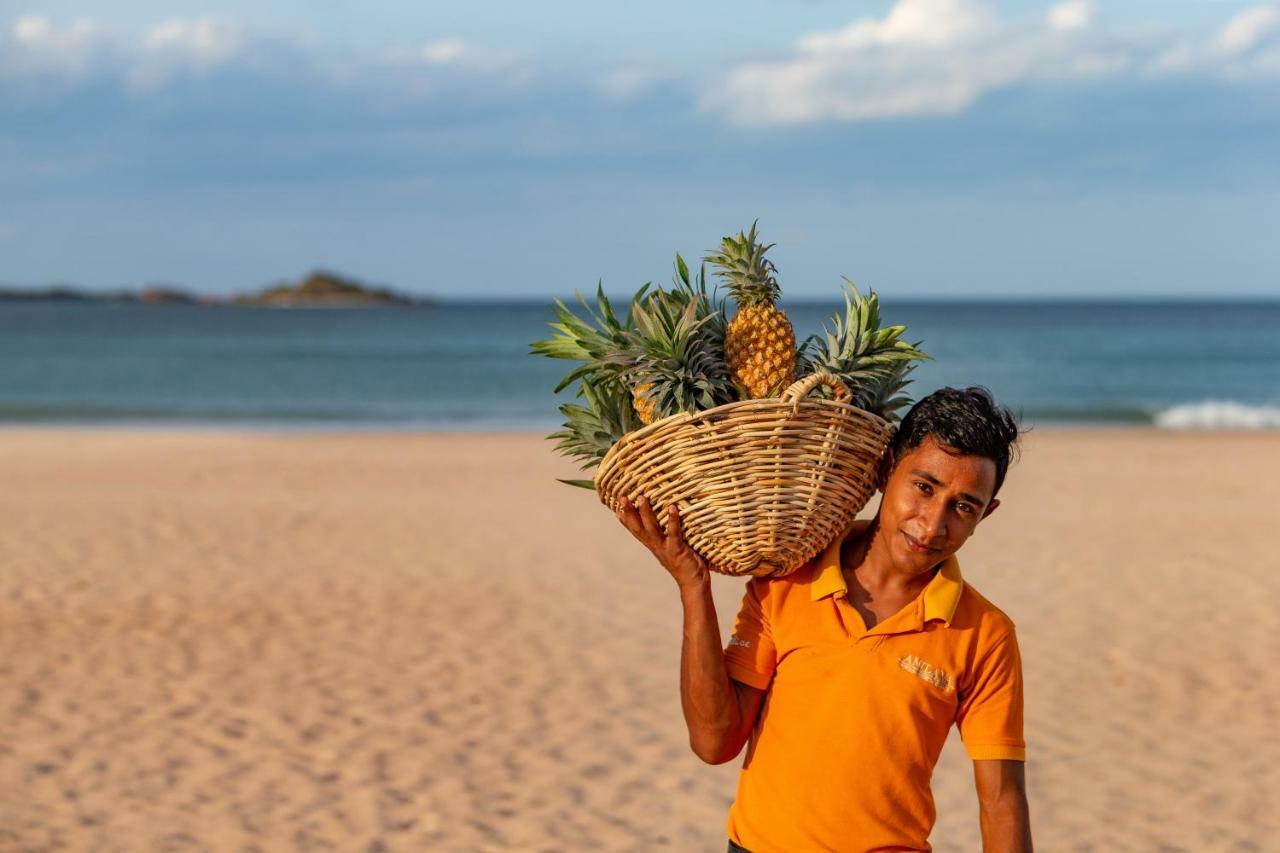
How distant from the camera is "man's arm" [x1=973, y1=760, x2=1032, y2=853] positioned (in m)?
2.46

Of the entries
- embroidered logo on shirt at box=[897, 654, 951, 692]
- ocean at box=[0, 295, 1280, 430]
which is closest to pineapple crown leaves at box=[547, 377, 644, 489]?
embroidered logo on shirt at box=[897, 654, 951, 692]

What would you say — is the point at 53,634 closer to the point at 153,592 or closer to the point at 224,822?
the point at 153,592

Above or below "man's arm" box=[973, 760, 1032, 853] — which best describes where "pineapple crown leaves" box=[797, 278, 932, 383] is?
above

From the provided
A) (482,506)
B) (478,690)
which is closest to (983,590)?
(478,690)

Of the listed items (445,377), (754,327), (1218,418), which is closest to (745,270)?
(754,327)

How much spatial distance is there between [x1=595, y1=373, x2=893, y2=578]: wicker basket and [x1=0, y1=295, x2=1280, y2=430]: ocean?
8086mm

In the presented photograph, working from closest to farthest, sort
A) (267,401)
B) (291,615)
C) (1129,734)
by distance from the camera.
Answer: (1129,734) → (291,615) → (267,401)

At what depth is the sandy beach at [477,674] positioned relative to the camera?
→ 592cm

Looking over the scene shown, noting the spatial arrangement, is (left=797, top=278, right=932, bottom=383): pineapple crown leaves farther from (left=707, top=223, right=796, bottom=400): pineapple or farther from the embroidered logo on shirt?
the embroidered logo on shirt

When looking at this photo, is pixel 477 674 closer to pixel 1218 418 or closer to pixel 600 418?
pixel 600 418

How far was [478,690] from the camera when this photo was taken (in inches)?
302

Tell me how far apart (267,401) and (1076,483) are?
79.6 ft

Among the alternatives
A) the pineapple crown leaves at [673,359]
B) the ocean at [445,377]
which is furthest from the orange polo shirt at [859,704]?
the ocean at [445,377]

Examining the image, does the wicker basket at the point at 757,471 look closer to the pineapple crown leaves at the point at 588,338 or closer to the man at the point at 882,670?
the man at the point at 882,670
